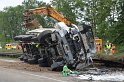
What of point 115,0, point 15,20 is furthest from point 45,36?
Answer: point 15,20

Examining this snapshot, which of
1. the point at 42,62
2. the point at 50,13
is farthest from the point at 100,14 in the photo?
the point at 42,62

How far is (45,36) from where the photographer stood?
20219 millimetres

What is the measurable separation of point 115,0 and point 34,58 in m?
24.2

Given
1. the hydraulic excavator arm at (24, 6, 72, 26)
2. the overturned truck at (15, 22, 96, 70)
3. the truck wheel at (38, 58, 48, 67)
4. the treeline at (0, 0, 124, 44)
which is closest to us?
the overturned truck at (15, 22, 96, 70)

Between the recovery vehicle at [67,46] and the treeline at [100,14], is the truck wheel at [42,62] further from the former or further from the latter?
the treeline at [100,14]

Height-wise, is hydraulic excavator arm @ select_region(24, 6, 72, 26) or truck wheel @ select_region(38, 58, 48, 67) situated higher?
hydraulic excavator arm @ select_region(24, 6, 72, 26)

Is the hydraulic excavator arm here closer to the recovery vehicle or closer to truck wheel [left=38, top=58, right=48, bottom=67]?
the recovery vehicle

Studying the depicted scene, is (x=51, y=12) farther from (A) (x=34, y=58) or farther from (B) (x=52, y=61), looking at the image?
(B) (x=52, y=61)

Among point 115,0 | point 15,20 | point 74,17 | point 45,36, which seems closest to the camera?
point 45,36

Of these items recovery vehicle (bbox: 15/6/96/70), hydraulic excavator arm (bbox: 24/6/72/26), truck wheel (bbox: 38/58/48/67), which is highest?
hydraulic excavator arm (bbox: 24/6/72/26)

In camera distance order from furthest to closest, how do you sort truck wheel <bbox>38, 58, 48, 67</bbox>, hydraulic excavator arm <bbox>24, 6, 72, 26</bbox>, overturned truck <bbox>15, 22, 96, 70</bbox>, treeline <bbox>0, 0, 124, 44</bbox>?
treeline <bbox>0, 0, 124, 44</bbox> < hydraulic excavator arm <bbox>24, 6, 72, 26</bbox> < truck wheel <bbox>38, 58, 48, 67</bbox> < overturned truck <bbox>15, 22, 96, 70</bbox>

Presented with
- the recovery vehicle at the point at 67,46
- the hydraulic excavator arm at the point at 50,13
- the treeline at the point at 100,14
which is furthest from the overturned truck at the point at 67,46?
the treeline at the point at 100,14

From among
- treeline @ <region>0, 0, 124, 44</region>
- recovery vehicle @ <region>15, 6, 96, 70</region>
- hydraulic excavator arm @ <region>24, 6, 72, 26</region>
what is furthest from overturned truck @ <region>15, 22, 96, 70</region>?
treeline @ <region>0, 0, 124, 44</region>

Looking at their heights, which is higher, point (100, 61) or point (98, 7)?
point (98, 7)
